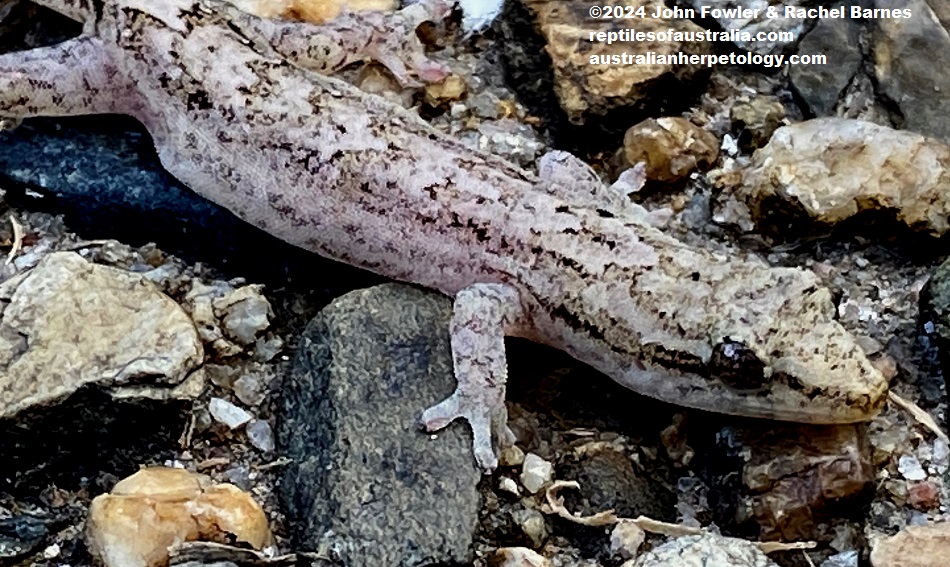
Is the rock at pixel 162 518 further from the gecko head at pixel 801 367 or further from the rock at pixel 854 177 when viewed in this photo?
the rock at pixel 854 177

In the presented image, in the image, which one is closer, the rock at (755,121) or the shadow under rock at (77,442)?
the shadow under rock at (77,442)

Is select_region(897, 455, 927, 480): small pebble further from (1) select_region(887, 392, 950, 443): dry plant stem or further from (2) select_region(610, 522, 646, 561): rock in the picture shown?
(2) select_region(610, 522, 646, 561): rock

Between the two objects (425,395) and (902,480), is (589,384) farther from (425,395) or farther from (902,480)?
(902,480)

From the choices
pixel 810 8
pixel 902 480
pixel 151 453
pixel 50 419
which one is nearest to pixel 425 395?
pixel 151 453

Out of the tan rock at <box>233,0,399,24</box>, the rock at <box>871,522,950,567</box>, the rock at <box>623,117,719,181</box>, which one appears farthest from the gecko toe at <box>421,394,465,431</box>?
the tan rock at <box>233,0,399,24</box>

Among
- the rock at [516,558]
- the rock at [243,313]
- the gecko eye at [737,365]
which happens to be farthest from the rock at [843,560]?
the rock at [243,313]

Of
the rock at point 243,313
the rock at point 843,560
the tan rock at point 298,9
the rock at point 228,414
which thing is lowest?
the rock at point 843,560

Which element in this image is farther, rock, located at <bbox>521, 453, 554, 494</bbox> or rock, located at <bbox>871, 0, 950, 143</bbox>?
rock, located at <bbox>871, 0, 950, 143</bbox>
